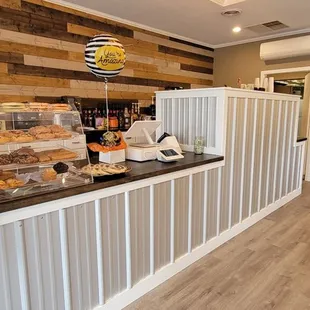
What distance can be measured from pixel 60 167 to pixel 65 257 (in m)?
0.52

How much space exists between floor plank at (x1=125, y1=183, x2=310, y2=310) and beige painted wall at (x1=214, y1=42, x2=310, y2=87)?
10.6 ft

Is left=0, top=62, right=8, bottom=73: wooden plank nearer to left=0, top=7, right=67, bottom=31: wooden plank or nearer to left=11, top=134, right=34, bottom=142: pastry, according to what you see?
left=0, top=7, right=67, bottom=31: wooden plank

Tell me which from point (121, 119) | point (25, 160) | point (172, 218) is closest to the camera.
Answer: point (25, 160)

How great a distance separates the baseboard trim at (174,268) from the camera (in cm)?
195

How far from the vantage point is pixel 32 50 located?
11.3ft

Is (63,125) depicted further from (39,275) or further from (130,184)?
(39,275)

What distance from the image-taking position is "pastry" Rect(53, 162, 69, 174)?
170cm

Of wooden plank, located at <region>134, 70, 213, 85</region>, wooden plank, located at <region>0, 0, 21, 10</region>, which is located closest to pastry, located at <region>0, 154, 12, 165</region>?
wooden plank, located at <region>0, 0, 21, 10</region>

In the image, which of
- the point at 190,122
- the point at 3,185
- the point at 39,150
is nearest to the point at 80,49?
the point at 190,122

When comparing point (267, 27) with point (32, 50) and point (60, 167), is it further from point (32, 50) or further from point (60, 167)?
point (60, 167)

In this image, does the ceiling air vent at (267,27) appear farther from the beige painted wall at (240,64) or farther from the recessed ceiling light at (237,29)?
the beige painted wall at (240,64)

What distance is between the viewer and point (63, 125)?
74.7 inches

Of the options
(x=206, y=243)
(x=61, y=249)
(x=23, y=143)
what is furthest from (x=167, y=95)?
(x=61, y=249)

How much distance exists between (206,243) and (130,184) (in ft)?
3.98
